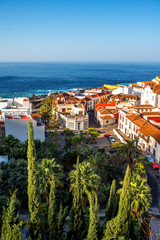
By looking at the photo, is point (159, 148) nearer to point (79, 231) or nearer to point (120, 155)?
point (120, 155)

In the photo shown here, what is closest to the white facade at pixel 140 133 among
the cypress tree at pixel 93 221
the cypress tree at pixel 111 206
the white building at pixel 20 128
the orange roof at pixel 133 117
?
the orange roof at pixel 133 117

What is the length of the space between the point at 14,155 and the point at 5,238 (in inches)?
539

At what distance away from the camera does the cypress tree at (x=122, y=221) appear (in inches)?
439

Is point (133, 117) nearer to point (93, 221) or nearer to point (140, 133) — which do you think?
point (140, 133)

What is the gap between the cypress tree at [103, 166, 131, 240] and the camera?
11.1 m

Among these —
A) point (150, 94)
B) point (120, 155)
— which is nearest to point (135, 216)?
point (120, 155)

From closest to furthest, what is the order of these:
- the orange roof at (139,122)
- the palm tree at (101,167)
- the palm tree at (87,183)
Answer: the palm tree at (87,183) → the palm tree at (101,167) → the orange roof at (139,122)

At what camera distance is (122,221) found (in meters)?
11.7

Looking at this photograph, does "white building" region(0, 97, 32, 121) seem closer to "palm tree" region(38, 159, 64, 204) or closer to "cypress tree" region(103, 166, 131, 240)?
"palm tree" region(38, 159, 64, 204)

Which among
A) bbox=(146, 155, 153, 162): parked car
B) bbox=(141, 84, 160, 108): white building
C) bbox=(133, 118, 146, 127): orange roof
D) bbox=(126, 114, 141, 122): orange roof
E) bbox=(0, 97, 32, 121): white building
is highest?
bbox=(141, 84, 160, 108): white building

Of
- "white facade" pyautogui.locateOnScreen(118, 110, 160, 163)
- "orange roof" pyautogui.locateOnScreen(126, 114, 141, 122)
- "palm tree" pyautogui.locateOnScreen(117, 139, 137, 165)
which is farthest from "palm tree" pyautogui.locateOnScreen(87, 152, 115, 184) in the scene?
"orange roof" pyautogui.locateOnScreen(126, 114, 141, 122)

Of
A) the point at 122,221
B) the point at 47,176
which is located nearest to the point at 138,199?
the point at 122,221

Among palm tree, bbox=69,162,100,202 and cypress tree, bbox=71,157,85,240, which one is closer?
cypress tree, bbox=71,157,85,240

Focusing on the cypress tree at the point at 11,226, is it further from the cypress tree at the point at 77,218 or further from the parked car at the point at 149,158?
the parked car at the point at 149,158
